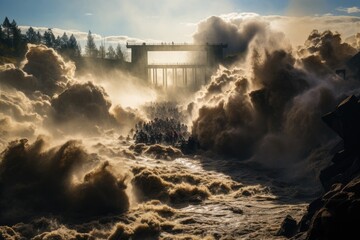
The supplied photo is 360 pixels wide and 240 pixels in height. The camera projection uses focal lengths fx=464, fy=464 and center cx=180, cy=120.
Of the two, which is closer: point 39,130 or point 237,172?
point 237,172

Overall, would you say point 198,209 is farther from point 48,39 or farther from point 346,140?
point 48,39

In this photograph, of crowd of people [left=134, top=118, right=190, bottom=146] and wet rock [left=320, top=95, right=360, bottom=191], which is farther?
crowd of people [left=134, top=118, right=190, bottom=146]

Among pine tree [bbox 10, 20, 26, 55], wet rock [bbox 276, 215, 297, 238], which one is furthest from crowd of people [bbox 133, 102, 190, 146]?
pine tree [bbox 10, 20, 26, 55]

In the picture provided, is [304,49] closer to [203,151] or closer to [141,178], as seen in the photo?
[203,151]

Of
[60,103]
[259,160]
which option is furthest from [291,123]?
[60,103]

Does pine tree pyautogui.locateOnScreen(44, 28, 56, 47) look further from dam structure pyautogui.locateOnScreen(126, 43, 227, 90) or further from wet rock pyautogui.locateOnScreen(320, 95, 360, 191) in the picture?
wet rock pyautogui.locateOnScreen(320, 95, 360, 191)
